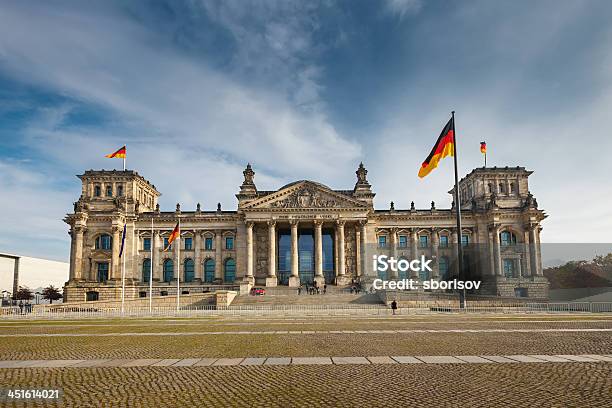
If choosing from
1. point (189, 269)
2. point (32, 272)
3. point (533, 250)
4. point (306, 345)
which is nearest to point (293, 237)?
point (189, 269)

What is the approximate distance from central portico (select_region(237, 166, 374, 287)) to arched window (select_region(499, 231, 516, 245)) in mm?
24305

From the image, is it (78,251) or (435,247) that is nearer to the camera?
(78,251)

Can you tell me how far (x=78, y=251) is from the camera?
3174 inches

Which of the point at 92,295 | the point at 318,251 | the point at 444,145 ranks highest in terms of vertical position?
the point at 444,145

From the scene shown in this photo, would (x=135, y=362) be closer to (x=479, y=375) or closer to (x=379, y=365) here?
(x=379, y=365)

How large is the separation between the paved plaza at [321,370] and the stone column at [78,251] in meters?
65.2

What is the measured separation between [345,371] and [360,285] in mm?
64509

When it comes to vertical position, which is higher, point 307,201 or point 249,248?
point 307,201

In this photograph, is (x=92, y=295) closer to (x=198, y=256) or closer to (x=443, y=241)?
(x=198, y=256)

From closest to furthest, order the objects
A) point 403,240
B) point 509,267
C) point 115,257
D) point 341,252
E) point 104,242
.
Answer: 1. point 341,252
2. point 115,257
3. point 509,267
4. point 104,242
5. point 403,240

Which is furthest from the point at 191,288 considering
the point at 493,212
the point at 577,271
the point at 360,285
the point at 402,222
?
the point at 577,271

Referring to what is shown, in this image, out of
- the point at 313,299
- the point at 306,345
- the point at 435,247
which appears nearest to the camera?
the point at 306,345

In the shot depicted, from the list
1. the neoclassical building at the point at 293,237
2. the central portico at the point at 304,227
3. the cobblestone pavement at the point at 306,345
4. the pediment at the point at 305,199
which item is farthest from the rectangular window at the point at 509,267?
the cobblestone pavement at the point at 306,345

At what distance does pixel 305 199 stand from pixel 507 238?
1460 inches
